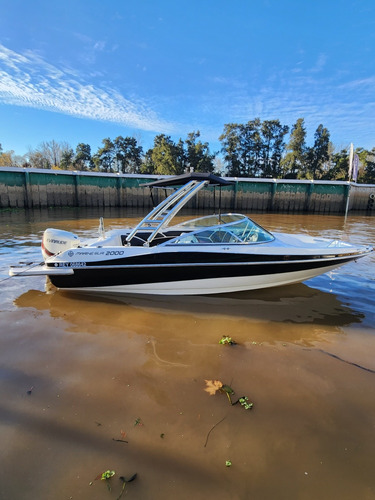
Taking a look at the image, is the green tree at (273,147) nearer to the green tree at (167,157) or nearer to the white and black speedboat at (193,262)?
the green tree at (167,157)

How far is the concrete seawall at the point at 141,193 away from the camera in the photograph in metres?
22.8

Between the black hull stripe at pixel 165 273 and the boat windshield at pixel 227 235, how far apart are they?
46 cm

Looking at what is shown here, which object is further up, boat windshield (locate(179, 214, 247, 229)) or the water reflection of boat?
boat windshield (locate(179, 214, 247, 229))

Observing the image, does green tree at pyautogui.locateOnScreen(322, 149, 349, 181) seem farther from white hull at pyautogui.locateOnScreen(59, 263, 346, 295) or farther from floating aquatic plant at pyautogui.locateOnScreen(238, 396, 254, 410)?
floating aquatic plant at pyautogui.locateOnScreen(238, 396, 254, 410)

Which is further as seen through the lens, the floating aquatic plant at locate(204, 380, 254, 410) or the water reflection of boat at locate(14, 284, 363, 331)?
the water reflection of boat at locate(14, 284, 363, 331)

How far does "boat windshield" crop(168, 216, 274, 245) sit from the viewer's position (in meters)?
4.90

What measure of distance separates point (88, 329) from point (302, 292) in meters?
4.03

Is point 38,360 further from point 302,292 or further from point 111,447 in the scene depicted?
point 302,292

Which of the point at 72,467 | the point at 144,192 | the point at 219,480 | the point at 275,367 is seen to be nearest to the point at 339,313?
the point at 275,367

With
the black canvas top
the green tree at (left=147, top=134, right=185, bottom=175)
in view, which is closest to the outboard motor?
the black canvas top

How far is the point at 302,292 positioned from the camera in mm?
5453

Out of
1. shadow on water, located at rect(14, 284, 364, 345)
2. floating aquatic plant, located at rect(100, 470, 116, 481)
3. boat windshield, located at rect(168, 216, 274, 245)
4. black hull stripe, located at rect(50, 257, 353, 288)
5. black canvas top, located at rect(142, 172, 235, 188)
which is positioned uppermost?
black canvas top, located at rect(142, 172, 235, 188)

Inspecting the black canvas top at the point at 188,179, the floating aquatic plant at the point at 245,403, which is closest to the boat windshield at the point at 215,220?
the black canvas top at the point at 188,179

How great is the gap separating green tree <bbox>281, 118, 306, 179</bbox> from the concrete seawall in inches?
737
